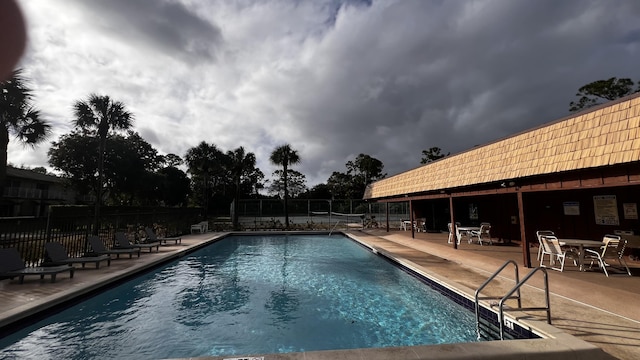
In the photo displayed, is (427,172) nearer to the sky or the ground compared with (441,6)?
nearer to the ground

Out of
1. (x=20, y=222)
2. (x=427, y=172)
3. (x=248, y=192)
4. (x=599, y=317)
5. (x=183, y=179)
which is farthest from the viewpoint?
(x=248, y=192)

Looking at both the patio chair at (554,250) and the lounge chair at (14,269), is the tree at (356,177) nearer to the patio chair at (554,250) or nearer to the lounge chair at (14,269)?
the patio chair at (554,250)

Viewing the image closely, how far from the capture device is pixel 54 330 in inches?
181

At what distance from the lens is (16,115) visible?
10.6 meters

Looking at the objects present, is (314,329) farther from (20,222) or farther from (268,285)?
(20,222)

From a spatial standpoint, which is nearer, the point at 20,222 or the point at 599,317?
the point at 599,317

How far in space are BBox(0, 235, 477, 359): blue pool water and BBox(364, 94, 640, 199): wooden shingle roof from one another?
3.59 meters

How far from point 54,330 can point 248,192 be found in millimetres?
45512

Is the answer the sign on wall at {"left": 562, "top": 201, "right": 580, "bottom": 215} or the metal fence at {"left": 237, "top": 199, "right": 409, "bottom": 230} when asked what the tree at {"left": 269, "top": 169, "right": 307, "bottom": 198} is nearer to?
the metal fence at {"left": 237, "top": 199, "right": 409, "bottom": 230}

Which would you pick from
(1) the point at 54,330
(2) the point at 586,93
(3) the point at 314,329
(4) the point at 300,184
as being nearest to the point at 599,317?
(3) the point at 314,329

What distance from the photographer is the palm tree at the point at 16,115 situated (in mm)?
10188

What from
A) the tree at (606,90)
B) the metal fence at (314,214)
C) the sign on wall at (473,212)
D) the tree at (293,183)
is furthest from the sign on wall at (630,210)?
the tree at (293,183)

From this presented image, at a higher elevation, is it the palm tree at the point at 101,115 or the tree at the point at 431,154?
the tree at the point at 431,154

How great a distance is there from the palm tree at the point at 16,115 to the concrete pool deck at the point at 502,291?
21.8 feet
